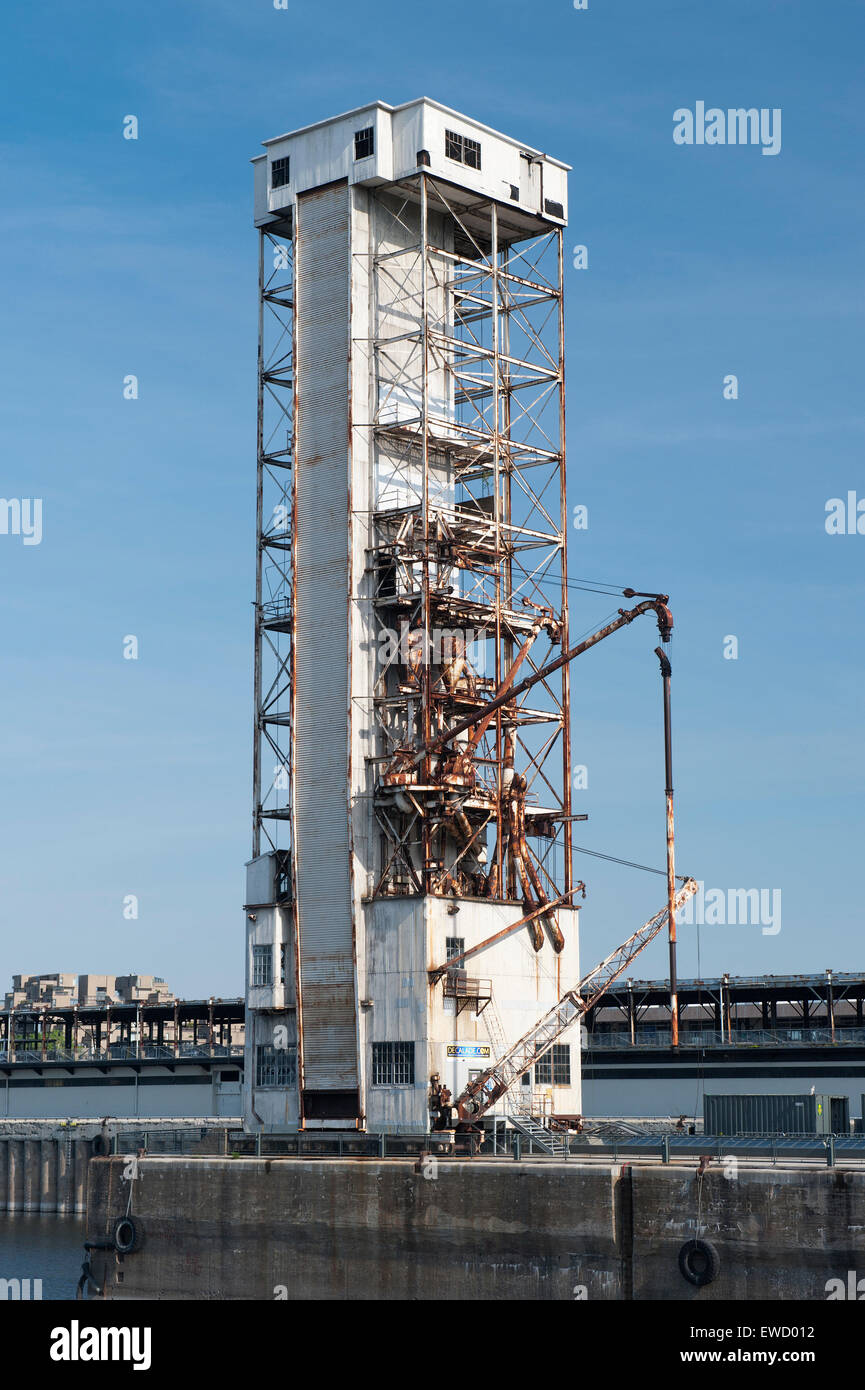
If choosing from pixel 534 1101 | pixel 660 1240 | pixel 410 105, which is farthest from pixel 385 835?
pixel 410 105

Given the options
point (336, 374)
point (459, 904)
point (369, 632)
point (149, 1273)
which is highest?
point (336, 374)

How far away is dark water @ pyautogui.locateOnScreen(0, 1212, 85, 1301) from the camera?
8831 cm

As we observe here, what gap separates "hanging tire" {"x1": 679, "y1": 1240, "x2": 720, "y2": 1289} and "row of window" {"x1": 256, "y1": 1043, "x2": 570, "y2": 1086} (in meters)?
22.8

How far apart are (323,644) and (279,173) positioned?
78.6 ft

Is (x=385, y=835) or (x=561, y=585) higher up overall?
(x=561, y=585)

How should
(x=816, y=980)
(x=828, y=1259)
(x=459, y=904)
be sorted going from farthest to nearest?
(x=816, y=980) < (x=459, y=904) < (x=828, y=1259)

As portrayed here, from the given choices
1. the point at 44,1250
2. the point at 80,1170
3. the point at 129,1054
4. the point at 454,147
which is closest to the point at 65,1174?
the point at 80,1170

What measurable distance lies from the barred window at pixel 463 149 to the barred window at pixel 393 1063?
40644 millimetres

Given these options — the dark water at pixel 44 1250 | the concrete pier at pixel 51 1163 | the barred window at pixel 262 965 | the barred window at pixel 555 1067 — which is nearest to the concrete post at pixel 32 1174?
the concrete pier at pixel 51 1163

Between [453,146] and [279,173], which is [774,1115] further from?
[279,173]

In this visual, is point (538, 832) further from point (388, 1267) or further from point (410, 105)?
point (410, 105)

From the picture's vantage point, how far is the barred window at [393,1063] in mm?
77250

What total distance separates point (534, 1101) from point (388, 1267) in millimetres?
16388
